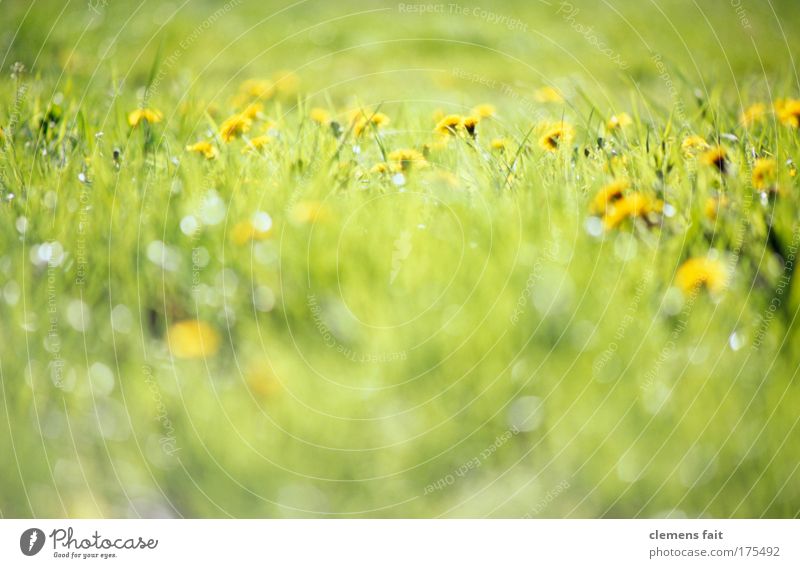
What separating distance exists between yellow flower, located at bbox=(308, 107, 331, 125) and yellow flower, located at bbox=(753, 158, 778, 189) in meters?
0.84

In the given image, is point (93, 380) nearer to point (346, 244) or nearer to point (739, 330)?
point (346, 244)

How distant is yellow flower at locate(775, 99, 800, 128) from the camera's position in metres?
1.54

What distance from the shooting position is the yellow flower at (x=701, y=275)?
1434 millimetres

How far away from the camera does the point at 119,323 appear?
143 cm

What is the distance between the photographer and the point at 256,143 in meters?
1.52

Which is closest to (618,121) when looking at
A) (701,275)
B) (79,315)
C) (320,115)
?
(701,275)

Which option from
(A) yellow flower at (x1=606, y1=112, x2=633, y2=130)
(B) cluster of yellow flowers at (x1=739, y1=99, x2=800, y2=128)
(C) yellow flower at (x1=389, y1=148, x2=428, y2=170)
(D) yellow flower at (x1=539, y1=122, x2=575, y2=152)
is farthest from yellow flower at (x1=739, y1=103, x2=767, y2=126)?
(C) yellow flower at (x1=389, y1=148, x2=428, y2=170)

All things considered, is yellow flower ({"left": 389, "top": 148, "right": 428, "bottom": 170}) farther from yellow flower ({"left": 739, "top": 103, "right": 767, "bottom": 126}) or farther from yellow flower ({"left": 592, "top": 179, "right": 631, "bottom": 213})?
yellow flower ({"left": 739, "top": 103, "right": 767, "bottom": 126})

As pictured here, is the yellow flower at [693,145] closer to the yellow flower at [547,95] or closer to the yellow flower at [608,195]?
the yellow flower at [608,195]

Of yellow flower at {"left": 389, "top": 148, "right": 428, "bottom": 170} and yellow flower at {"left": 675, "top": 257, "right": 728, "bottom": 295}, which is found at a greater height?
yellow flower at {"left": 389, "top": 148, "right": 428, "bottom": 170}
